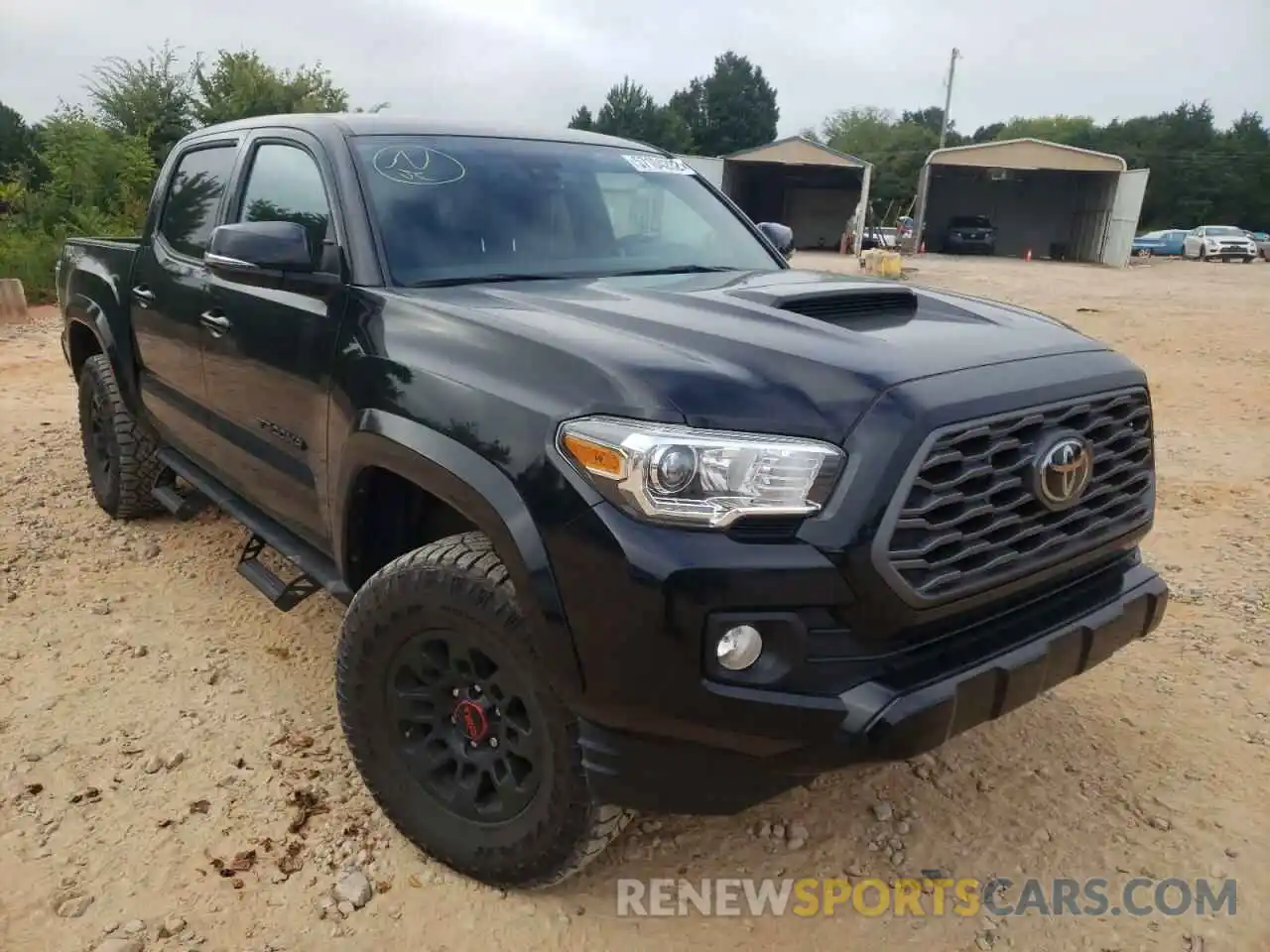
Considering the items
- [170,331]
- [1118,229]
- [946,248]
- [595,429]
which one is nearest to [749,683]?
[595,429]

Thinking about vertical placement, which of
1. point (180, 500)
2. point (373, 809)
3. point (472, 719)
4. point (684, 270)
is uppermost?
point (684, 270)

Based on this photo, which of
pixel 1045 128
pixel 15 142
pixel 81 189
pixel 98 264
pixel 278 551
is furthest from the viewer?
pixel 1045 128

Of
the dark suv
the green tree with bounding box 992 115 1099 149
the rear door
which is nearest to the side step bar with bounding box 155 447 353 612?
the rear door

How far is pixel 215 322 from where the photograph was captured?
11.1ft

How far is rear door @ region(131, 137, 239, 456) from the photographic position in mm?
3656

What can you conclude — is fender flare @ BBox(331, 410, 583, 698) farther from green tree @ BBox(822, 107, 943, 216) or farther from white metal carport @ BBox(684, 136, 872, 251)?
green tree @ BBox(822, 107, 943, 216)

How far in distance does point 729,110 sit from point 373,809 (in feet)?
255

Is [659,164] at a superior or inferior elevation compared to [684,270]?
superior

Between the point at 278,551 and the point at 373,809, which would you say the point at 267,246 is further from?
the point at 373,809

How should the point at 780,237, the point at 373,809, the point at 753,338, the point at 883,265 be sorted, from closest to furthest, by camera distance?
the point at 753,338 < the point at 373,809 < the point at 780,237 < the point at 883,265

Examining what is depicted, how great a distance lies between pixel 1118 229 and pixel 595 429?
3610cm

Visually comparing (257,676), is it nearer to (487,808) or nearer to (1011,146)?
(487,808)

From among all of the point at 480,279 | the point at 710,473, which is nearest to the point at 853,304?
the point at 710,473

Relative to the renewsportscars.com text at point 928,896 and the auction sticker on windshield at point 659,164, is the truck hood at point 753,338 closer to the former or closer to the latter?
the auction sticker on windshield at point 659,164
